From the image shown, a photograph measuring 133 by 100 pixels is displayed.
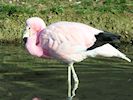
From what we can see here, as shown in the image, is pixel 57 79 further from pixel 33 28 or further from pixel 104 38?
pixel 104 38

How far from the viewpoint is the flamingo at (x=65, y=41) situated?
687cm


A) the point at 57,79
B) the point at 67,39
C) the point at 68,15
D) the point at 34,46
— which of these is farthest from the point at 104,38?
the point at 68,15

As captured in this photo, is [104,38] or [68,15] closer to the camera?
[104,38]

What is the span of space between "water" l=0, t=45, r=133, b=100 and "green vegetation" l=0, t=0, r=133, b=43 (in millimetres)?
1897

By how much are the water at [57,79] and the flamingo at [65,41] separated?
1.00 feet

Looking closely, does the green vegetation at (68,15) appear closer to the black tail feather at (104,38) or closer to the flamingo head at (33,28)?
the flamingo head at (33,28)

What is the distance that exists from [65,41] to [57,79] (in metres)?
0.83

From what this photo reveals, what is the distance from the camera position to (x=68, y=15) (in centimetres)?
1195

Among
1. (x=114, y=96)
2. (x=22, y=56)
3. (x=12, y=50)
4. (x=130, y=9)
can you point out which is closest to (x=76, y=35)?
(x=114, y=96)

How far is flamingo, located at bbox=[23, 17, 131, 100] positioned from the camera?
687 centimetres

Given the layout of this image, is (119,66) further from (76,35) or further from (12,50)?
(12,50)

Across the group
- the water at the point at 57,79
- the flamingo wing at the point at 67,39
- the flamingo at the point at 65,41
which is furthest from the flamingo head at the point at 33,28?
the water at the point at 57,79

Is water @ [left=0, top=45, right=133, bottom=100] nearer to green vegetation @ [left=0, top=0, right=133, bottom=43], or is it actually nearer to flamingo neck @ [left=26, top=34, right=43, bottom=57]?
flamingo neck @ [left=26, top=34, right=43, bottom=57]

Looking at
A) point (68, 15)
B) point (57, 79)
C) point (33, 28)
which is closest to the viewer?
point (33, 28)
